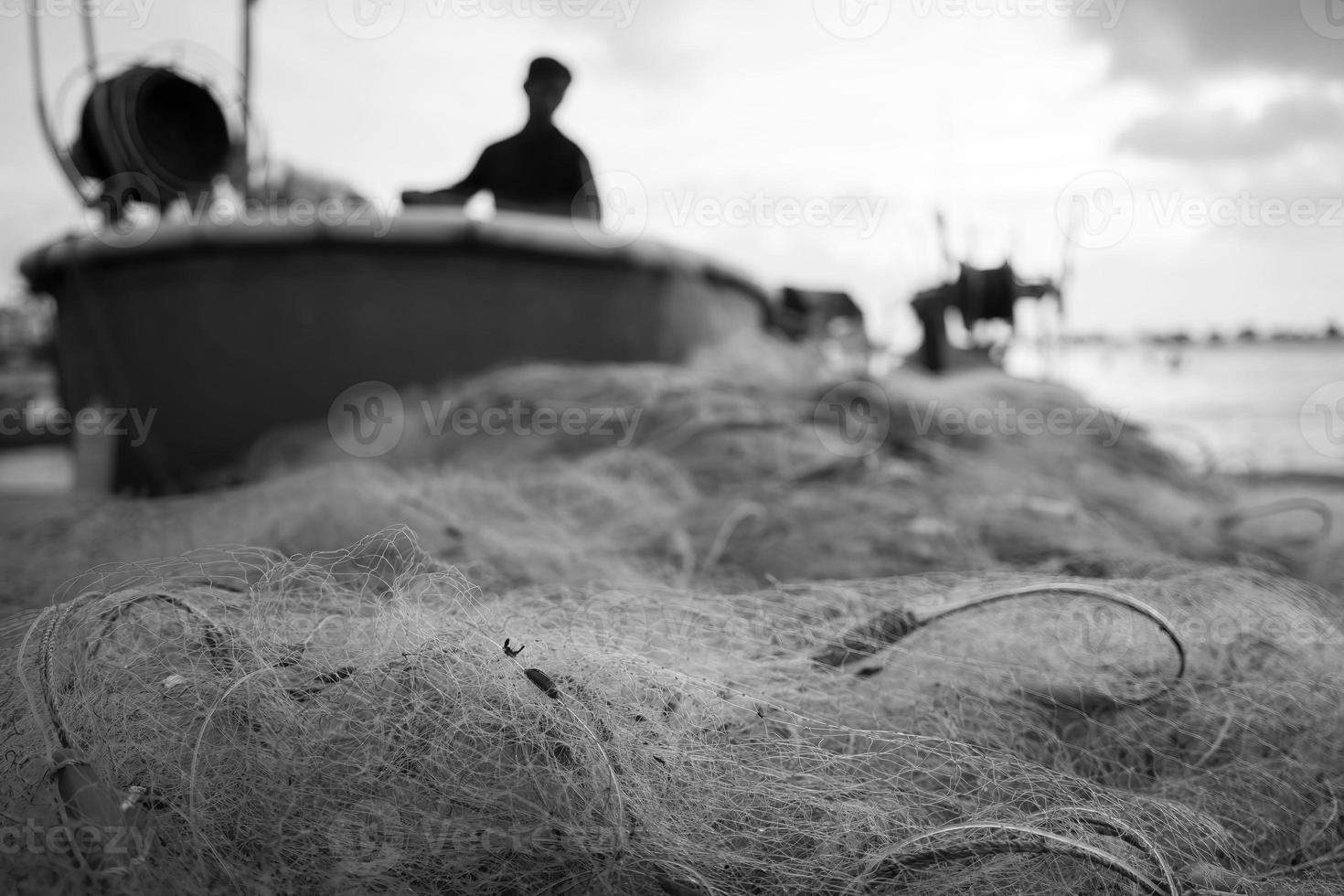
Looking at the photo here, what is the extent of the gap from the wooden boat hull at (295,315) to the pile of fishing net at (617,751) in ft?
9.33

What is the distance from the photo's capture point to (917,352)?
20.6 ft

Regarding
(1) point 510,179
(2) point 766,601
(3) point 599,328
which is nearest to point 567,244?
(3) point 599,328

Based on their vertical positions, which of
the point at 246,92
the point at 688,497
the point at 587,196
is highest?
the point at 246,92

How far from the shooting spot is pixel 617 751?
0.94 metres
